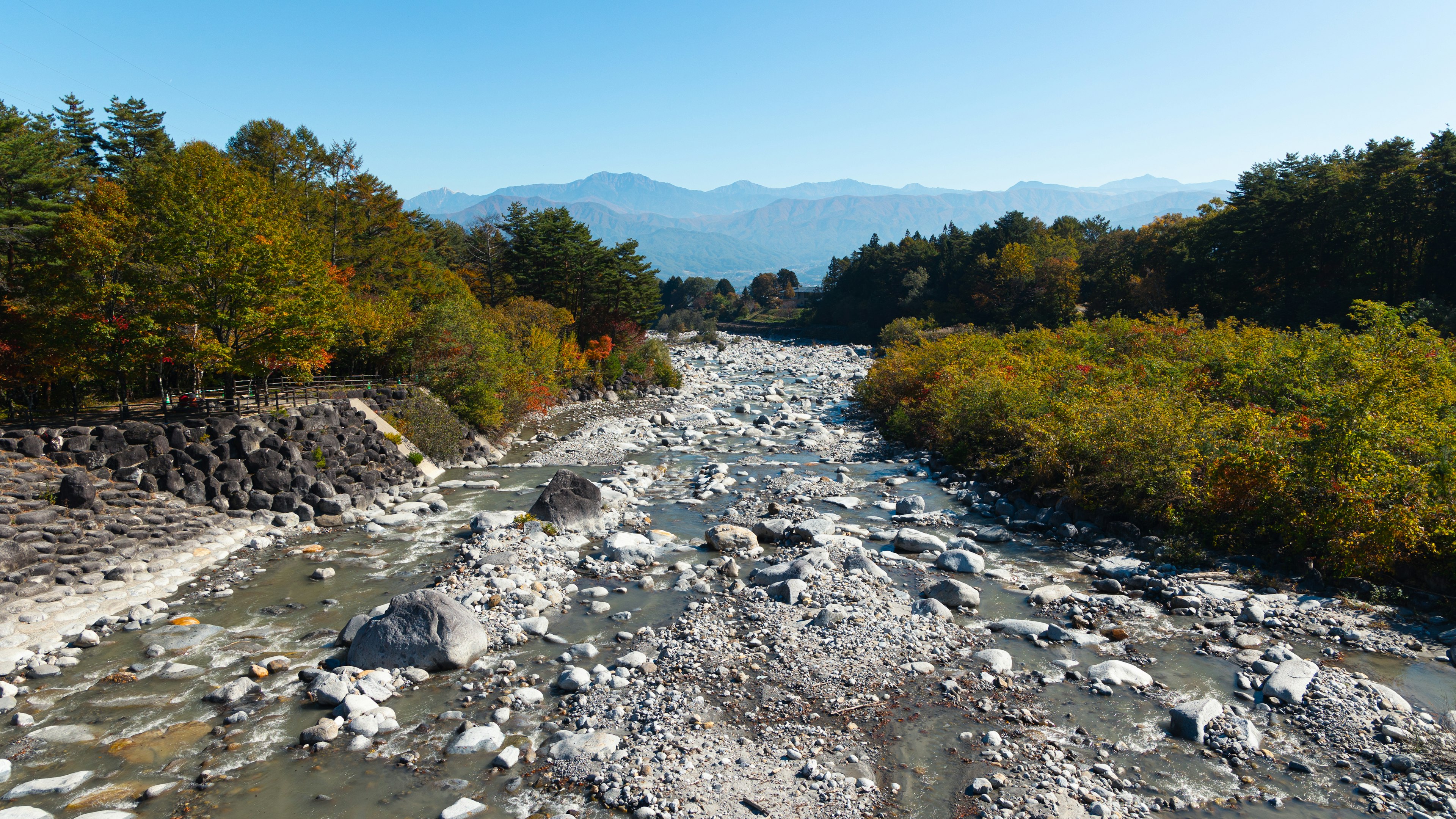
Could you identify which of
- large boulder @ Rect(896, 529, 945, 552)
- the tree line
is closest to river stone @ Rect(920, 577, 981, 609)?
large boulder @ Rect(896, 529, 945, 552)

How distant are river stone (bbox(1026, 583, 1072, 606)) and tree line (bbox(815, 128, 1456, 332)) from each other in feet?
95.8

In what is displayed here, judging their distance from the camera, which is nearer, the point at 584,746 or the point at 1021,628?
the point at 584,746

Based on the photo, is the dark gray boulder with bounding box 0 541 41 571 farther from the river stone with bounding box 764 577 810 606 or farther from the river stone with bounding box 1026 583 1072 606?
the river stone with bounding box 1026 583 1072 606

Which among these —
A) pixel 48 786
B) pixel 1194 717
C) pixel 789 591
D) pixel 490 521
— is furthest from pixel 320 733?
pixel 1194 717

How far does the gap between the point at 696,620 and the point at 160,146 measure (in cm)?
3793

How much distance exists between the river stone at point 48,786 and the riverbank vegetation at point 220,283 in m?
13.2

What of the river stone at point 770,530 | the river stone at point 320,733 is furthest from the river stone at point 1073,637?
the river stone at point 320,733

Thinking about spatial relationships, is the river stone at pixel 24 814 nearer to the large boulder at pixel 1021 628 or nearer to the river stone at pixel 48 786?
the river stone at pixel 48 786

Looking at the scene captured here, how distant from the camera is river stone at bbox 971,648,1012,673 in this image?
33.2 ft

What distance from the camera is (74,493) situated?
47.7ft

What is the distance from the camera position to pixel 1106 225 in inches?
3452

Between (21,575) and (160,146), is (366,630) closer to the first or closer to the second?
(21,575)

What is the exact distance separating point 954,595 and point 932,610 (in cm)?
80

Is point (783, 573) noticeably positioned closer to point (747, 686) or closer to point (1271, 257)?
point (747, 686)
